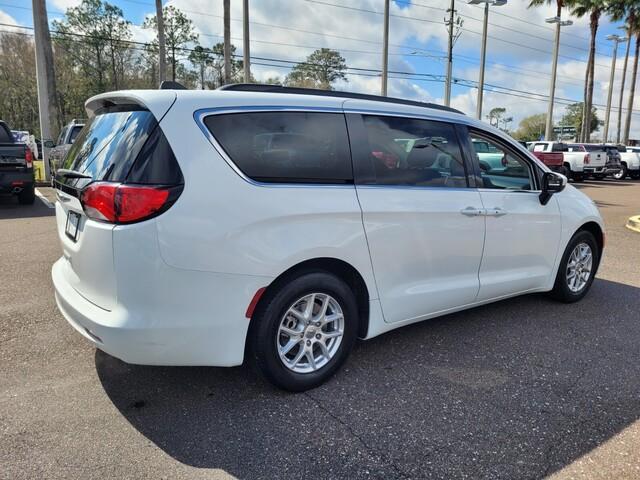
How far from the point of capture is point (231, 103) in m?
2.86

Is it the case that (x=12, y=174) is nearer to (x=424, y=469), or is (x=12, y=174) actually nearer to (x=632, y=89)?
(x=424, y=469)

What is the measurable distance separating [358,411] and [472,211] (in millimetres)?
1766

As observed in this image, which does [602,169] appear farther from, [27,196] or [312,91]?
[312,91]

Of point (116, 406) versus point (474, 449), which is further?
point (116, 406)

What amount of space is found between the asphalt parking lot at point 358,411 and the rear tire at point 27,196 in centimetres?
780

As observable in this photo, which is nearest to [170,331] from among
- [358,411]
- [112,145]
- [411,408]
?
[112,145]

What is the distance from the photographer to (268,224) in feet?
9.10

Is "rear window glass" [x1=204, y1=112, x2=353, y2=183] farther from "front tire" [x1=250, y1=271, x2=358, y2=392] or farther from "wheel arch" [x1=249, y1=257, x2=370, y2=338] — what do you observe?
"front tire" [x1=250, y1=271, x2=358, y2=392]

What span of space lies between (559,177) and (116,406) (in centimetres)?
407

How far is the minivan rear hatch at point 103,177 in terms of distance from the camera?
8.50 ft

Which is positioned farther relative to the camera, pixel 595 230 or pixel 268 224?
pixel 595 230

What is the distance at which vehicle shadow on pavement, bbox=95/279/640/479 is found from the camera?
253 centimetres

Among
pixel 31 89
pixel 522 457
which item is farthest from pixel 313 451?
pixel 31 89

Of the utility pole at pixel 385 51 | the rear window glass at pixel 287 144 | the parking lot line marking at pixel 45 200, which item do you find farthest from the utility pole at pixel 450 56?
the rear window glass at pixel 287 144
